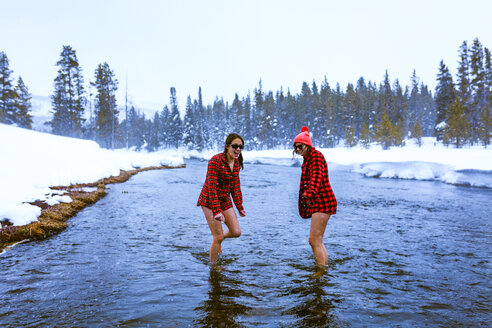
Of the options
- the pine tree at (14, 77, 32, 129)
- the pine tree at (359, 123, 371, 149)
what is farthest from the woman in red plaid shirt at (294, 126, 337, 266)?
the pine tree at (359, 123, 371, 149)

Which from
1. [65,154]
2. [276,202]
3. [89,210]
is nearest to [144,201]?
[89,210]

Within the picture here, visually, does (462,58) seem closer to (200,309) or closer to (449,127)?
(449,127)

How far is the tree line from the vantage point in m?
46.1

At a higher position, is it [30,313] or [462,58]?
[462,58]

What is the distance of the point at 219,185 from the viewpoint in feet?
16.2

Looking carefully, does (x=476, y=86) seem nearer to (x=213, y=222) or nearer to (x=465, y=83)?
(x=465, y=83)

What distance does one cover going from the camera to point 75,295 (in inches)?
158

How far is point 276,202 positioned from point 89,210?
7.94 metres

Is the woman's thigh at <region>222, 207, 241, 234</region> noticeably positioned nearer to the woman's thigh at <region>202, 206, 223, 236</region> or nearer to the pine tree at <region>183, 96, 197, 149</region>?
the woman's thigh at <region>202, 206, 223, 236</region>

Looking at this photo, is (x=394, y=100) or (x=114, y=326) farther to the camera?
(x=394, y=100)

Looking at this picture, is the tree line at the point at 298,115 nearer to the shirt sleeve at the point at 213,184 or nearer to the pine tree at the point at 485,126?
the pine tree at the point at 485,126

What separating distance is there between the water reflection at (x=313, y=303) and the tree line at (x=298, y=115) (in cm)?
4892

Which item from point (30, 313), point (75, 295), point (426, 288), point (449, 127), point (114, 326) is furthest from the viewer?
point (449, 127)

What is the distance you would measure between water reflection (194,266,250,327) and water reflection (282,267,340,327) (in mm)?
638
